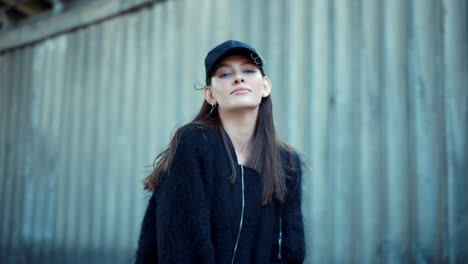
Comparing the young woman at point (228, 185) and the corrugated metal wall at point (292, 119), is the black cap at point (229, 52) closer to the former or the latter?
the young woman at point (228, 185)

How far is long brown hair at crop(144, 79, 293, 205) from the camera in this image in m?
1.75

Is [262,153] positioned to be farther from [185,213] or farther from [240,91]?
[185,213]

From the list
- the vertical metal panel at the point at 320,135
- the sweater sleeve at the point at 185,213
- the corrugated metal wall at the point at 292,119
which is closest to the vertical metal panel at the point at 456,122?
the corrugated metal wall at the point at 292,119

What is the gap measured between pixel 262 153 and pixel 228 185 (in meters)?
0.22

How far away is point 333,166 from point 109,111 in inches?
114

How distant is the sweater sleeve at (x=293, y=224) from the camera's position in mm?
1769

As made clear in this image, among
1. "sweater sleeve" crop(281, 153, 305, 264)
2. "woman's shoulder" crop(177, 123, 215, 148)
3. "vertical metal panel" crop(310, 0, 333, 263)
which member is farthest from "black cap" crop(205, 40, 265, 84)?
"vertical metal panel" crop(310, 0, 333, 263)

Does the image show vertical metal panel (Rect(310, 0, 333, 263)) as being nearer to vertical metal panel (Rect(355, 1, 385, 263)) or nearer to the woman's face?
vertical metal panel (Rect(355, 1, 385, 263))

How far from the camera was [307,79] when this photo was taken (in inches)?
147

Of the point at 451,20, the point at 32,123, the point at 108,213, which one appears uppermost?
the point at 451,20

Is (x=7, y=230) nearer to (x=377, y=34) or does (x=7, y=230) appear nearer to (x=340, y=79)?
(x=340, y=79)

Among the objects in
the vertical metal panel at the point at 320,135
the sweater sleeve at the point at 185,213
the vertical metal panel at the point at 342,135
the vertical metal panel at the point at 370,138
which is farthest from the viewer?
the vertical metal panel at the point at 320,135

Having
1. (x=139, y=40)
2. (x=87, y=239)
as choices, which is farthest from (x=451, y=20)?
(x=87, y=239)

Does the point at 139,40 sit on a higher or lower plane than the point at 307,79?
higher
